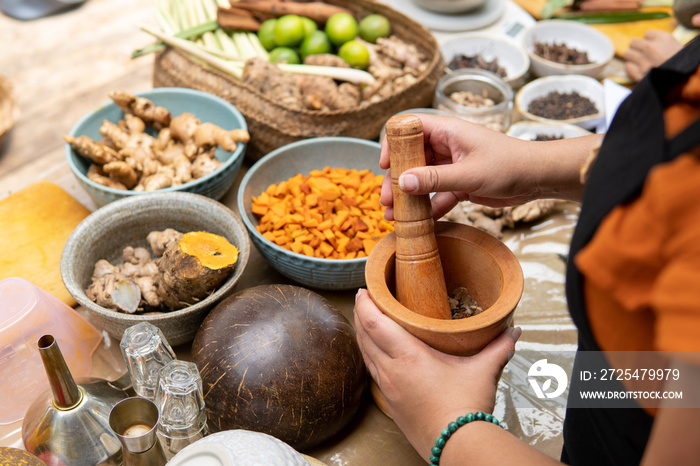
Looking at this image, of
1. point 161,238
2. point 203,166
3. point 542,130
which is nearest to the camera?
point 161,238

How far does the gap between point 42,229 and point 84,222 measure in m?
0.34

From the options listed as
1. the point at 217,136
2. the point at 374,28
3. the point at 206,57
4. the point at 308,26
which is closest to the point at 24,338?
the point at 217,136

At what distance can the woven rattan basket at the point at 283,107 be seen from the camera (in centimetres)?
169

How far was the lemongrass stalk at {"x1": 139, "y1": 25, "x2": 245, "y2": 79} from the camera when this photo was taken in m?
1.85

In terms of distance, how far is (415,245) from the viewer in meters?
0.98

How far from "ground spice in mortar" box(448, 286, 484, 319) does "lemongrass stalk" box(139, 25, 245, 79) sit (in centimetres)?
117

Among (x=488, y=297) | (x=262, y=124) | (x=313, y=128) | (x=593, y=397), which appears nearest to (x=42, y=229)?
(x=262, y=124)

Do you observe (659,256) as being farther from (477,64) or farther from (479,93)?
(477,64)

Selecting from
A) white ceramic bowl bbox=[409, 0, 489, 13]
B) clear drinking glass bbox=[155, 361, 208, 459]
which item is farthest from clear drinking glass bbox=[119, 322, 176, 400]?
white ceramic bowl bbox=[409, 0, 489, 13]

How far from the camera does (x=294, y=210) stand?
1465 mm

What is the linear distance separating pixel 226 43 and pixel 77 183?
782 mm

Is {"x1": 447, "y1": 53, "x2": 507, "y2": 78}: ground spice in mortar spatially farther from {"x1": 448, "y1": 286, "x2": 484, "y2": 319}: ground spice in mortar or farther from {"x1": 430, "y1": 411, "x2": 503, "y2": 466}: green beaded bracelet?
{"x1": 430, "y1": 411, "x2": 503, "y2": 466}: green beaded bracelet

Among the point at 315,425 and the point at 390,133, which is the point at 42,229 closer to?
the point at 315,425

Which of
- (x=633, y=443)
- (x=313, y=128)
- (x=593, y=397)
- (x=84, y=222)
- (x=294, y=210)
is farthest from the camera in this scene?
(x=313, y=128)
